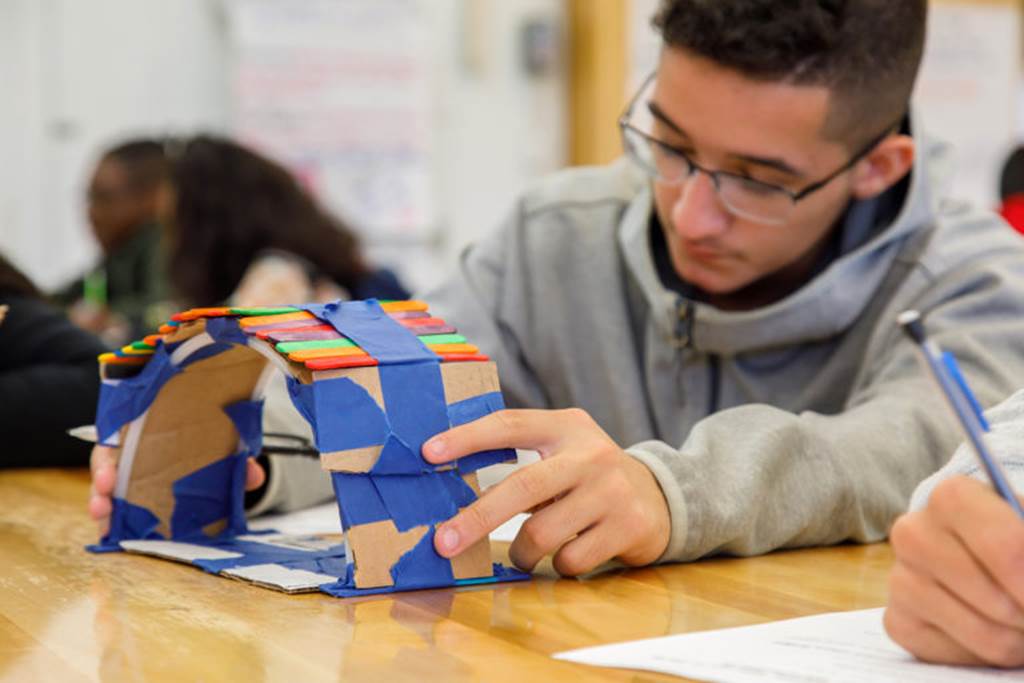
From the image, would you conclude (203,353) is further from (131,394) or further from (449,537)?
(449,537)

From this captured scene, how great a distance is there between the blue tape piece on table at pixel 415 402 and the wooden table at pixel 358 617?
9cm

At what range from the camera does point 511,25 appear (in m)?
4.62

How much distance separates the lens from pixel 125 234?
14.2 ft

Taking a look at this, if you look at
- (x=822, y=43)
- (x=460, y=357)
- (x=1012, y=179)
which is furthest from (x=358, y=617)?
(x=1012, y=179)

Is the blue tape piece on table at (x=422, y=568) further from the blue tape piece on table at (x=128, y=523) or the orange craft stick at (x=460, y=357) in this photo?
the blue tape piece on table at (x=128, y=523)

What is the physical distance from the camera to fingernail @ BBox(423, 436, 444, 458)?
835mm

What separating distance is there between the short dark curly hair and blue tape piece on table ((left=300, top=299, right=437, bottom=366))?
586 millimetres

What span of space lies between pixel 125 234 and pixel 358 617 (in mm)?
3751

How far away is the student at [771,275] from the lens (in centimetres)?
112

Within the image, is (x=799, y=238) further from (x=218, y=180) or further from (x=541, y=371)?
(x=218, y=180)

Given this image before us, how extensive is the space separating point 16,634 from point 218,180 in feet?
9.30

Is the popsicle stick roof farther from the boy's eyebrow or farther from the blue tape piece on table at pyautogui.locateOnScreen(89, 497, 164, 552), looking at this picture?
the boy's eyebrow

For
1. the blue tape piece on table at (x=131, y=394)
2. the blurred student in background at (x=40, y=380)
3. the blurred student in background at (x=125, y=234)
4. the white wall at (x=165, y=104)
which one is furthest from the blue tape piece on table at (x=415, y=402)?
the white wall at (x=165, y=104)

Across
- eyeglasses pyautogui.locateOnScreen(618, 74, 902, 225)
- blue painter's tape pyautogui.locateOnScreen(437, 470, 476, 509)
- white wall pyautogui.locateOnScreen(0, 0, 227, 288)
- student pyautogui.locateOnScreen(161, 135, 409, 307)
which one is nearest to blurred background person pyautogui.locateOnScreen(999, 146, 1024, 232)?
student pyautogui.locateOnScreen(161, 135, 409, 307)
